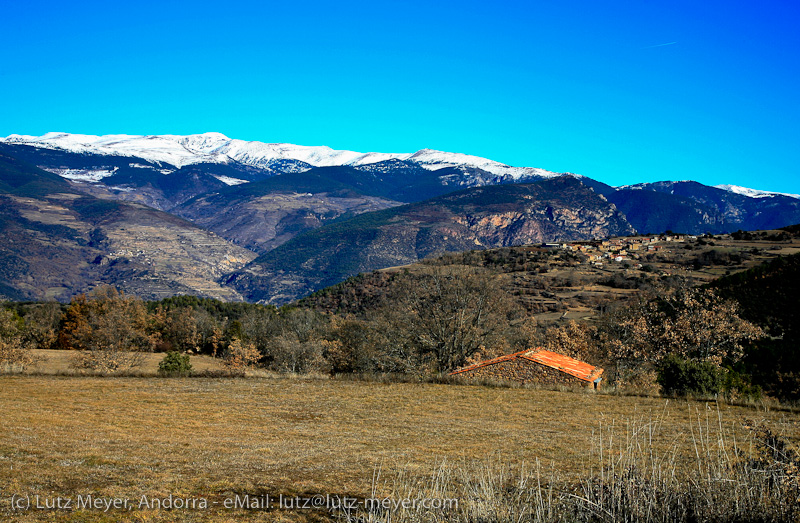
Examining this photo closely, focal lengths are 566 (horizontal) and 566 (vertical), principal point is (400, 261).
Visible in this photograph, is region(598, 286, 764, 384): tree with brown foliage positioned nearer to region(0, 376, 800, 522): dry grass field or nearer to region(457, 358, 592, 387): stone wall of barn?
region(457, 358, 592, 387): stone wall of barn

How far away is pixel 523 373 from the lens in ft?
73.4

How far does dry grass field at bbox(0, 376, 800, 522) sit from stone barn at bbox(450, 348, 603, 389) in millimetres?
2572

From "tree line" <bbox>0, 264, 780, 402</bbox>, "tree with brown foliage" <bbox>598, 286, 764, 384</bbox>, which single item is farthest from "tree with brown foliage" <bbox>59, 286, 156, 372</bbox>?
"tree with brown foliage" <bbox>598, 286, 764, 384</bbox>

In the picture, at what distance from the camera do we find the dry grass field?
7.71 meters

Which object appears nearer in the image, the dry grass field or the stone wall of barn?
the dry grass field

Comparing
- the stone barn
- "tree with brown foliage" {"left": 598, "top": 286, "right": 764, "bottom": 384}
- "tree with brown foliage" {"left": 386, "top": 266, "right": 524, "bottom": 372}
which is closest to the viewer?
the stone barn

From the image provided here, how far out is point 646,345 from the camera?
33781mm

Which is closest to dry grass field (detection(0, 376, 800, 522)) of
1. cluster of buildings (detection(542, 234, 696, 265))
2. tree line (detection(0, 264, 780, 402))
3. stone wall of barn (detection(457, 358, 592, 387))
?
stone wall of barn (detection(457, 358, 592, 387))

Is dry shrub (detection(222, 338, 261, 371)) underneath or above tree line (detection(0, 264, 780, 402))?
underneath

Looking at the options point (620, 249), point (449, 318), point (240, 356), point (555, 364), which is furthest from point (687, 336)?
point (620, 249)

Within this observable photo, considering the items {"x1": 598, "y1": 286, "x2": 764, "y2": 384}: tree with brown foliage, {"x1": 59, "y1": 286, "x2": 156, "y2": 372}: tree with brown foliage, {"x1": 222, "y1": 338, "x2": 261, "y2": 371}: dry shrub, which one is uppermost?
{"x1": 598, "y1": 286, "x2": 764, "y2": 384}: tree with brown foliage

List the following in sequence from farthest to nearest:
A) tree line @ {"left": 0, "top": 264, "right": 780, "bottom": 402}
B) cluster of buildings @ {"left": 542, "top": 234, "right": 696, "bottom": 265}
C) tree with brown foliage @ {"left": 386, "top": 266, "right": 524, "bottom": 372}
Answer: cluster of buildings @ {"left": 542, "top": 234, "right": 696, "bottom": 265}, tree with brown foliage @ {"left": 386, "top": 266, "right": 524, "bottom": 372}, tree line @ {"left": 0, "top": 264, "right": 780, "bottom": 402}

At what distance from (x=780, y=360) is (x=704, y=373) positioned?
19.1 meters

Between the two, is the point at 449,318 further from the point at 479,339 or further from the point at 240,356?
the point at 240,356
